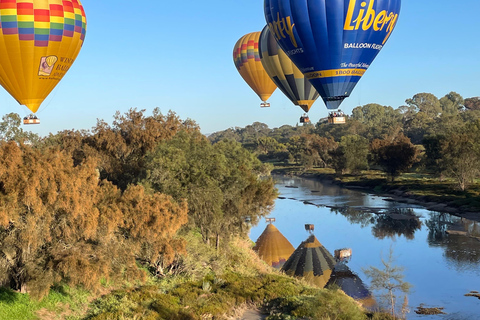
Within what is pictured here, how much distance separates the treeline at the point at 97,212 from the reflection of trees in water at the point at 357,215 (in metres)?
25.2

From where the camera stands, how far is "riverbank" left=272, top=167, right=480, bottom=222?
59812 millimetres

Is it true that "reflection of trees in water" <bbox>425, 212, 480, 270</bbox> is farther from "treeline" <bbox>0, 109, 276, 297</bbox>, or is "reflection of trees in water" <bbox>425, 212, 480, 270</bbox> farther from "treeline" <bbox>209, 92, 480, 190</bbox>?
"treeline" <bbox>0, 109, 276, 297</bbox>

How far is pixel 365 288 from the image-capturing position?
110ft

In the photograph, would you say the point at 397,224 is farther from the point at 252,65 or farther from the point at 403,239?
the point at 252,65

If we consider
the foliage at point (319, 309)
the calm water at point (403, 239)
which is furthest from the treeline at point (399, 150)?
the foliage at point (319, 309)

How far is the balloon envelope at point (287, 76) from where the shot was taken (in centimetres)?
A: 4856

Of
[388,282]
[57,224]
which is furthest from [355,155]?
[57,224]

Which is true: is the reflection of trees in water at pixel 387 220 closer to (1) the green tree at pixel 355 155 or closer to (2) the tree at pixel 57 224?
(1) the green tree at pixel 355 155

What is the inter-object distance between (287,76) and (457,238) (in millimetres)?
20259

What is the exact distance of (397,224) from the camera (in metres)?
54.9

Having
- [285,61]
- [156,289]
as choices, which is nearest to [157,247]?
[156,289]

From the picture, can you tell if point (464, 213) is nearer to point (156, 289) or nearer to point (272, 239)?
point (272, 239)

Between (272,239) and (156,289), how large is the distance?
73.1 ft

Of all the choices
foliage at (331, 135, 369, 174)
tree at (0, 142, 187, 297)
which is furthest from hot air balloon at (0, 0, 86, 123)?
foliage at (331, 135, 369, 174)
